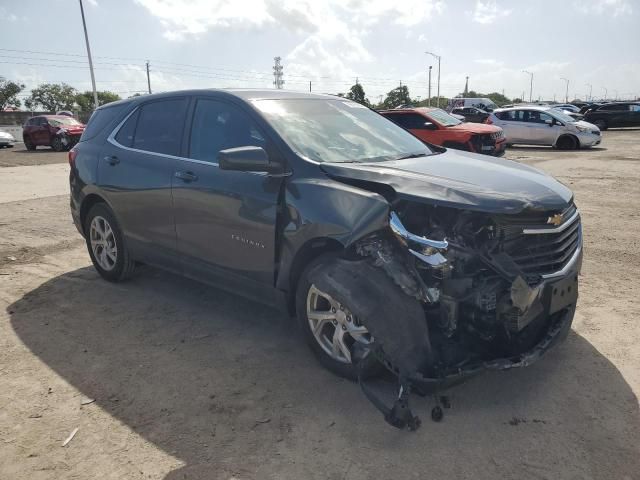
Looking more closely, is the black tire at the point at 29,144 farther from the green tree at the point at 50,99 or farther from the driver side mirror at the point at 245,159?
the green tree at the point at 50,99

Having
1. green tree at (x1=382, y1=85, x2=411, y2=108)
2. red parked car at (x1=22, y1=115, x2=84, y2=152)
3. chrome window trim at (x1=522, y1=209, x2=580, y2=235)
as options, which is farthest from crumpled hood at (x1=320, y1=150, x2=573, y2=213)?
green tree at (x1=382, y1=85, x2=411, y2=108)

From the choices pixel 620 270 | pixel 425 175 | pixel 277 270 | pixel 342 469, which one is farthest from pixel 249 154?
pixel 620 270

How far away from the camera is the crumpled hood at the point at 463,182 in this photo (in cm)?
290

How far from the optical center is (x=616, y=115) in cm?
3039

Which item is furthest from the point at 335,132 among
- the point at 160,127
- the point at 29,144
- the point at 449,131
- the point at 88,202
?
the point at 29,144

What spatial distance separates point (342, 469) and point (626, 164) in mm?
14564

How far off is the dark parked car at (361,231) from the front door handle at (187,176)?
12 millimetres

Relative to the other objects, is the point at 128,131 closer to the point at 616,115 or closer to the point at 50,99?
the point at 616,115

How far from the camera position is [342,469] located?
259 centimetres

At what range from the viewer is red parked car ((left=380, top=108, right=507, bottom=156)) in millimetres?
13133

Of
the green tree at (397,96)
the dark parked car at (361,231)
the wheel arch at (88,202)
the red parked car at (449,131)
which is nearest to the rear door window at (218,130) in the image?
the dark parked car at (361,231)

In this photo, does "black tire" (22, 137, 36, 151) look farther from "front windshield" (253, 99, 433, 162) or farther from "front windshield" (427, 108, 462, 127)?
"front windshield" (253, 99, 433, 162)

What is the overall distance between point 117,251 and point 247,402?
2532 millimetres

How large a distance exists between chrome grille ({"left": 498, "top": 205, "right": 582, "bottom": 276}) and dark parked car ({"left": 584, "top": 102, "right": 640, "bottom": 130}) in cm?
3196
